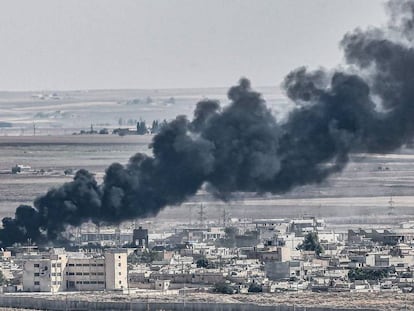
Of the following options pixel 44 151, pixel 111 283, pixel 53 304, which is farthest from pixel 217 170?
pixel 44 151

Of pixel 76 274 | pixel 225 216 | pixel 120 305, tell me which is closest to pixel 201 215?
pixel 225 216

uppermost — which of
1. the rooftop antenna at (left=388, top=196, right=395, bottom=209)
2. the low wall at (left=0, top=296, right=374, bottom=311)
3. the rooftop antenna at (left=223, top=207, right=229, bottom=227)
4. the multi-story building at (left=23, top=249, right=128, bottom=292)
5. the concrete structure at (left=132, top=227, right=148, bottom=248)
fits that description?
the rooftop antenna at (left=388, top=196, right=395, bottom=209)

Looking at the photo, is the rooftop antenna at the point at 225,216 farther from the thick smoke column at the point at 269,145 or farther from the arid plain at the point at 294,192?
the thick smoke column at the point at 269,145

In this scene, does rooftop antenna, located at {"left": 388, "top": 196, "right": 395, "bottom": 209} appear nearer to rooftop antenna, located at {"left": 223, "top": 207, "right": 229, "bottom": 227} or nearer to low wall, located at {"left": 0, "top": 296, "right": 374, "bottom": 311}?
rooftop antenna, located at {"left": 223, "top": 207, "right": 229, "bottom": 227}

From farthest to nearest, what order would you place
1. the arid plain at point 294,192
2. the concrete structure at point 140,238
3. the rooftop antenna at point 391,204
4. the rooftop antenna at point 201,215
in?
the rooftop antenna at point 391,204, the arid plain at point 294,192, the rooftop antenna at point 201,215, the concrete structure at point 140,238

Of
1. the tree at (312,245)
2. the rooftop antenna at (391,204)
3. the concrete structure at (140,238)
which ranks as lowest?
the tree at (312,245)

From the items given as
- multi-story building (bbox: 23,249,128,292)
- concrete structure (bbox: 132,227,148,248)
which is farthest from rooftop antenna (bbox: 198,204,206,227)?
multi-story building (bbox: 23,249,128,292)

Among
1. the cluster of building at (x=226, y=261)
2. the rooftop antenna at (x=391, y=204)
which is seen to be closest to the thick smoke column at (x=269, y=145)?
the cluster of building at (x=226, y=261)
